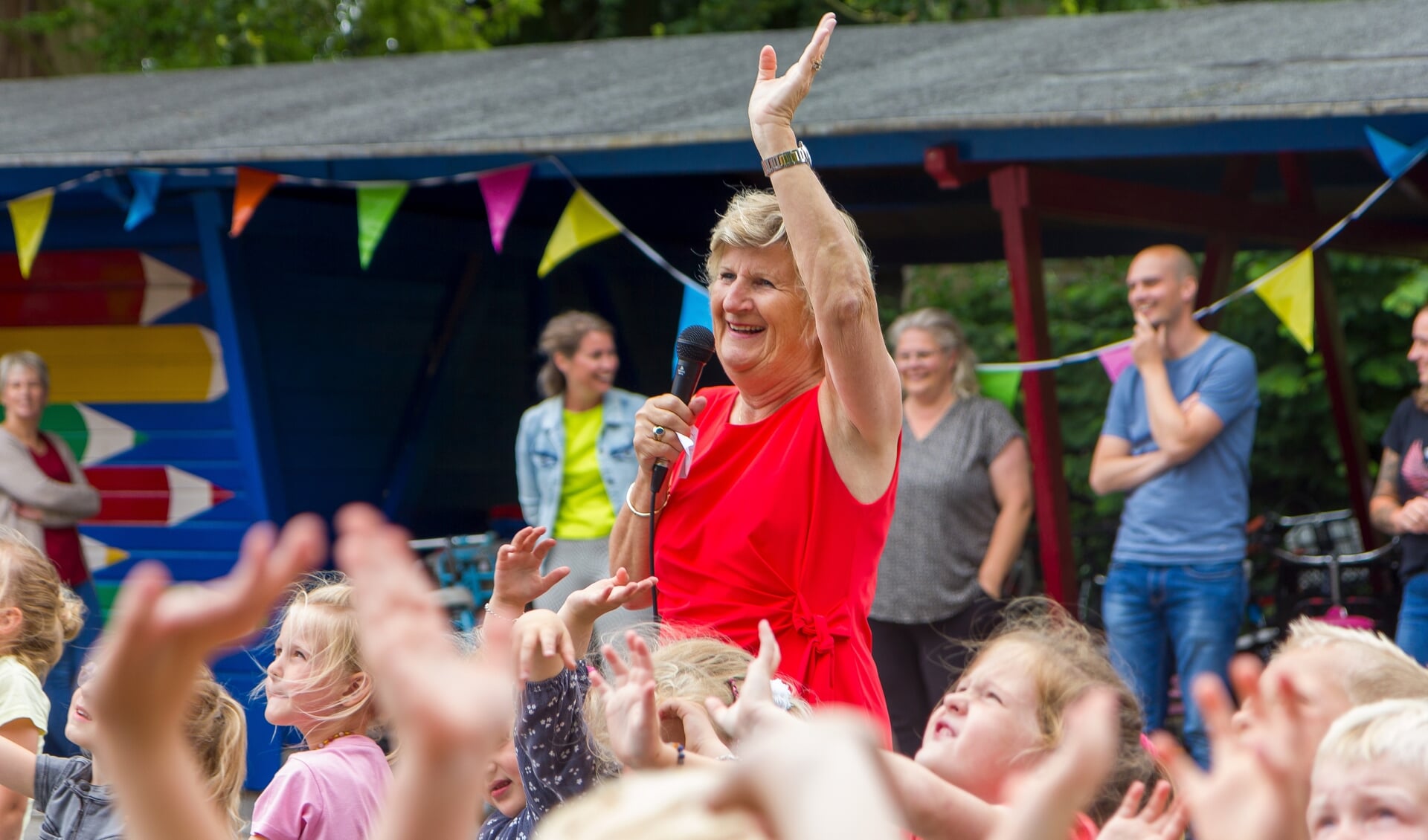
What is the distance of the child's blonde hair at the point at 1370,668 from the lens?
1.95 meters

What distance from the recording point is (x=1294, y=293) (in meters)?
4.55

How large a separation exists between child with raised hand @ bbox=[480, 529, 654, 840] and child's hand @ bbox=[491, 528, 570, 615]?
0.40 ft

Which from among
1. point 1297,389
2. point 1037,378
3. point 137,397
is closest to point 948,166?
point 1037,378

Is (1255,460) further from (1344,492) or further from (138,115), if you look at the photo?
(138,115)

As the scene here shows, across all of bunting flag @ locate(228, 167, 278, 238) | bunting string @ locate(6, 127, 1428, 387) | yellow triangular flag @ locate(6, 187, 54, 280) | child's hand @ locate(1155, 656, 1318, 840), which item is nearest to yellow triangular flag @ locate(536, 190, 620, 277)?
bunting string @ locate(6, 127, 1428, 387)

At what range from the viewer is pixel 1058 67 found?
18.0 ft

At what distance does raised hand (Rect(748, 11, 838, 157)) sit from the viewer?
2.26 meters

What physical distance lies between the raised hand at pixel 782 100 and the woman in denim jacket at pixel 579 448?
3078 mm

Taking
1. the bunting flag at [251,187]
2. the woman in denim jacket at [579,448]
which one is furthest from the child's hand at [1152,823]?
the bunting flag at [251,187]

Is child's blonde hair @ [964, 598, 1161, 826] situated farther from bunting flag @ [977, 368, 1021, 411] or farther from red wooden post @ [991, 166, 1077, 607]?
bunting flag @ [977, 368, 1021, 411]

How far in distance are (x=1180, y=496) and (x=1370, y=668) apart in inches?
101

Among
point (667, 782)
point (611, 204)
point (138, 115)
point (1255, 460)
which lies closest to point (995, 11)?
point (1255, 460)

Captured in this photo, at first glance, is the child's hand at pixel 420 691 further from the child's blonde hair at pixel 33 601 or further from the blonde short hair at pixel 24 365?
the blonde short hair at pixel 24 365

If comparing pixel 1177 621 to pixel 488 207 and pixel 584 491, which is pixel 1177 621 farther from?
pixel 488 207
